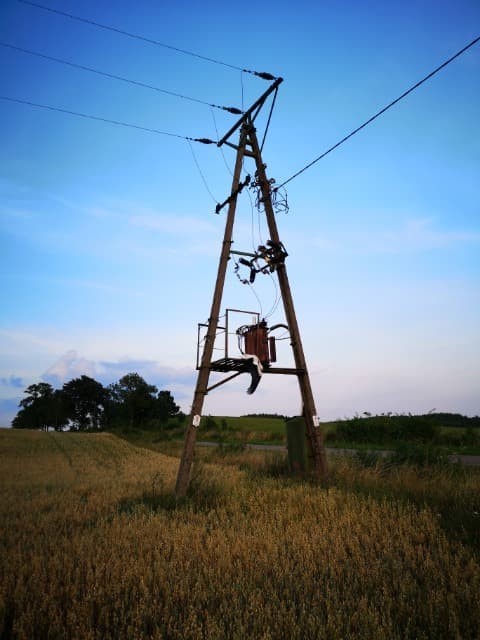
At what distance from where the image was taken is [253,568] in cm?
465

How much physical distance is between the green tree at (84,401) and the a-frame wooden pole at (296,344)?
112 m

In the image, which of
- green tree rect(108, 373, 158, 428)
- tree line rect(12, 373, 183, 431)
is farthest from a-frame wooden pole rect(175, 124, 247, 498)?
tree line rect(12, 373, 183, 431)

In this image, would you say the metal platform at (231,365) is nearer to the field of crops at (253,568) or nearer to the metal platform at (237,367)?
the metal platform at (237,367)

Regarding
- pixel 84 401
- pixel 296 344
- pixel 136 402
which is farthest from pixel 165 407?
pixel 296 344

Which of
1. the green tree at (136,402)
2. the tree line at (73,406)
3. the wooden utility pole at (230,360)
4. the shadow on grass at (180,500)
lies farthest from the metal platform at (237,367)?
the tree line at (73,406)

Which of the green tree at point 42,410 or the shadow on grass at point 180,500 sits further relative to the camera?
the green tree at point 42,410

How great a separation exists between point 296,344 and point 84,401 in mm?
113771

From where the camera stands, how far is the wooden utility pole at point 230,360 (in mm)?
9828

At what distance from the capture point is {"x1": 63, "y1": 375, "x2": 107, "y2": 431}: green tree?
111 meters

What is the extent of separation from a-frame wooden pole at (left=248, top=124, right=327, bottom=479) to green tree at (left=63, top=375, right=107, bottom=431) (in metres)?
112

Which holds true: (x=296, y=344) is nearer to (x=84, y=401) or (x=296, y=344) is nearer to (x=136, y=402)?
(x=136, y=402)

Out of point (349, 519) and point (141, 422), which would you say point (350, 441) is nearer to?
point (349, 519)

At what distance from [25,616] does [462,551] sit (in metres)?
4.99

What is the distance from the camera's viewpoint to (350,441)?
29.4 meters
